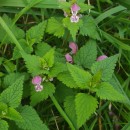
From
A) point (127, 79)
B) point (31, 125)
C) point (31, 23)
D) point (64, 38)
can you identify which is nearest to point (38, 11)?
point (31, 23)

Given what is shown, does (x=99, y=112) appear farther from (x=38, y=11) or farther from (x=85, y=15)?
(x=38, y=11)

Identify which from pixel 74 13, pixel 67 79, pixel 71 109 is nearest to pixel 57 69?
pixel 67 79

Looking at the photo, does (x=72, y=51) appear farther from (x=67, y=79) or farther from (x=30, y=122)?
(x=30, y=122)

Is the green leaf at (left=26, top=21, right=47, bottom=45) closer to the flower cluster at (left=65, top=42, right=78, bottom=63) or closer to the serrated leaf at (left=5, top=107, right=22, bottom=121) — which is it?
the flower cluster at (left=65, top=42, right=78, bottom=63)

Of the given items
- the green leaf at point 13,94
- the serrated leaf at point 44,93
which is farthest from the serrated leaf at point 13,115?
the serrated leaf at point 44,93

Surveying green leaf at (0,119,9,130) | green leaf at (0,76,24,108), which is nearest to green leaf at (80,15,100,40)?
green leaf at (0,76,24,108)
